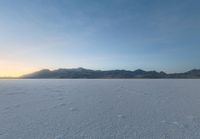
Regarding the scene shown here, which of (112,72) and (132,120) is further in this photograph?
(112,72)

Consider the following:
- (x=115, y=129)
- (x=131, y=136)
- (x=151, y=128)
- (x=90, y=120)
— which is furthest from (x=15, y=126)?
(x=151, y=128)

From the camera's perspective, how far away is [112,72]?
7425 cm

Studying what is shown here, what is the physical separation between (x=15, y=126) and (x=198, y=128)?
3239 mm

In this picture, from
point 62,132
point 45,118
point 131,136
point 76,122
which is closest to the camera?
point 131,136

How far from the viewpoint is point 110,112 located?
400cm

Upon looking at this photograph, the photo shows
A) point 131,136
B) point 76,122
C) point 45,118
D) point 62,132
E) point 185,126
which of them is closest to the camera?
point 131,136

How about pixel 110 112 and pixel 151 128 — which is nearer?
pixel 151 128

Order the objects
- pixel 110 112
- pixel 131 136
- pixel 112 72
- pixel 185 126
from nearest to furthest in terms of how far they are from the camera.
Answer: pixel 131 136
pixel 185 126
pixel 110 112
pixel 112 72

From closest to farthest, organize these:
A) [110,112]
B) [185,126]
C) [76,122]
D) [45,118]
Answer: [185,126]
[76,122]
[45,118]
[110,112]

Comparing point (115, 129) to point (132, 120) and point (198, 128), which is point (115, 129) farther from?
point (198, 128)

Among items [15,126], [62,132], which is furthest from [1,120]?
[62,132]

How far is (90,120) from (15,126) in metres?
1.40

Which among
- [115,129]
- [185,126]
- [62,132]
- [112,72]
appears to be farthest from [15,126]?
[112,72]

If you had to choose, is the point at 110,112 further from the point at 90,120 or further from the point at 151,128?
the point at 151,128
